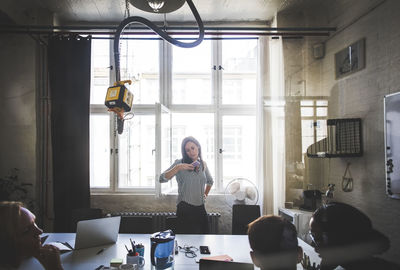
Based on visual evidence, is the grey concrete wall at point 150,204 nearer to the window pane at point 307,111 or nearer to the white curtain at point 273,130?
the white curtain at point 273,130

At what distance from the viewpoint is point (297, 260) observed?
1192mm

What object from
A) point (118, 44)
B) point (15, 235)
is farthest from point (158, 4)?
point (15, 235)

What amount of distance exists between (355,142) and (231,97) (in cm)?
189

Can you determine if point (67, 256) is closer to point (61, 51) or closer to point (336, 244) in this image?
point (336, 244)

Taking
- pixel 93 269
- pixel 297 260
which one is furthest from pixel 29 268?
pixel 297 260

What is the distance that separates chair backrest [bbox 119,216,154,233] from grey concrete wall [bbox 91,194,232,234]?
109cm

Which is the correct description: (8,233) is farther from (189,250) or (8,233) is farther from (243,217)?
(243,217)

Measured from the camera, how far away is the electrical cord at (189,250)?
201 cm

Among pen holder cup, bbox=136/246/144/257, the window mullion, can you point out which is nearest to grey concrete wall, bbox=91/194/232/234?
the window mullion

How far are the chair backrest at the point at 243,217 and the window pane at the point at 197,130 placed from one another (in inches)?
47.3

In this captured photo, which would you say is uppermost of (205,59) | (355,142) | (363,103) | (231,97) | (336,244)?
(205,59)

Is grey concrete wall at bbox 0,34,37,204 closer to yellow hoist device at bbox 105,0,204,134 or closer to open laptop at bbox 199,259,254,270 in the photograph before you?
yellow hoist device at bbox 105,0,204,134

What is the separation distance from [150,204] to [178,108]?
1475 mm

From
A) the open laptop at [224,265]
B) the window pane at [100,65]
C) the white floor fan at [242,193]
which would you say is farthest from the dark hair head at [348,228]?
the window pane at [100,65]
